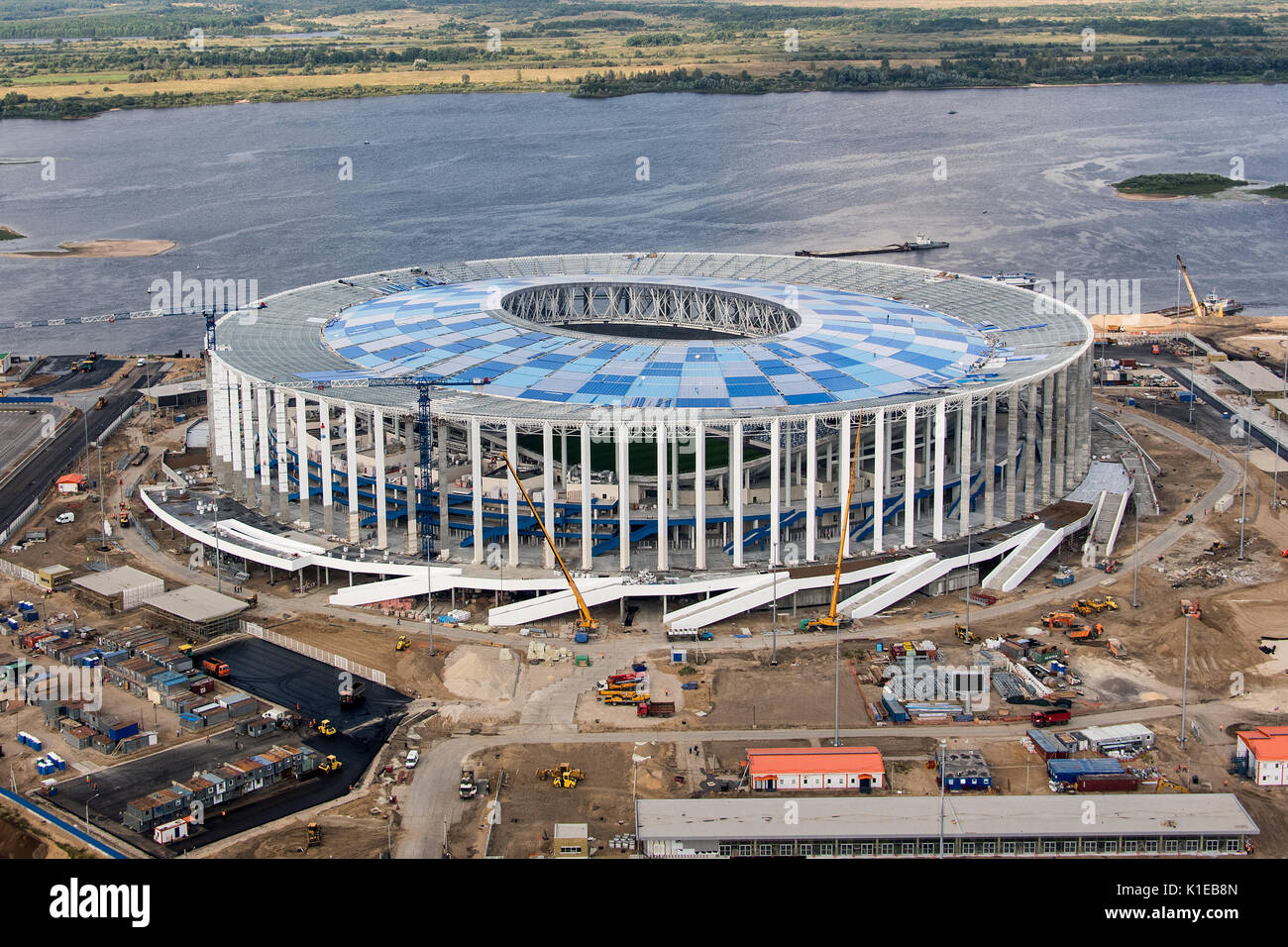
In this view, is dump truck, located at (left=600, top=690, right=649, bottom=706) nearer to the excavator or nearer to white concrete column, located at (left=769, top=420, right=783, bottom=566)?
the excavator

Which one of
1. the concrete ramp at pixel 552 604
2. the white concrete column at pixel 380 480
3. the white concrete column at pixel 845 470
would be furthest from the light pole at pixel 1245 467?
the white concrete column at pixel 380 480

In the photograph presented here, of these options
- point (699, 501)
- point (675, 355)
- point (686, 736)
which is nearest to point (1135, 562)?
point (699, 501)

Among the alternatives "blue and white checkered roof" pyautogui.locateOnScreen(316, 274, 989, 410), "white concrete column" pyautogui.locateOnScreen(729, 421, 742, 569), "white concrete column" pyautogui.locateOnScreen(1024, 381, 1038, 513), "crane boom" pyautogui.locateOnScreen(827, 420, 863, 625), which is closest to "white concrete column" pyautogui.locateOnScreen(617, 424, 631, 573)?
"blue and white checkered roof" pyautogui.locateOnScreen(316, 274, 989, 410)

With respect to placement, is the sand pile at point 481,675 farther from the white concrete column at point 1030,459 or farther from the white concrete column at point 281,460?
the white concrete column at point 1030,459

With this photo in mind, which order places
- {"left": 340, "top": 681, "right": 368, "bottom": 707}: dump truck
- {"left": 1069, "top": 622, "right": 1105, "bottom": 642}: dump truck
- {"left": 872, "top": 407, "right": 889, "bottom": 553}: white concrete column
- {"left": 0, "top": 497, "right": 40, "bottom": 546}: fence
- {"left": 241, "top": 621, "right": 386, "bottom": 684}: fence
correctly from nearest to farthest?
{"left": 340, "top": 681, "right": 368, "bottom": 707}: dump truck
{"left": 241, "top": 621, "right": 386, "bottom": 684}: fence
{"left": 1069, "top": 622, "right": 1105, "bottom": 642}: dump truck
{"left": 872, "top": 407, "right": 889, "bottom": 553}: white concrete column
{"left": 0, "top": 497, "right": 40, "bottom": 546}: fence
